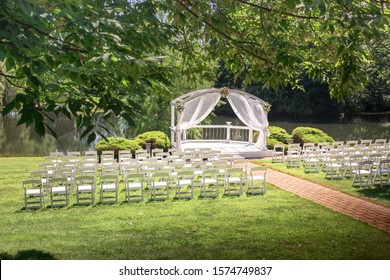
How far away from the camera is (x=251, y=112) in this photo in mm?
19828

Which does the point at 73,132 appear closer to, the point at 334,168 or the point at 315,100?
the point at 334,168

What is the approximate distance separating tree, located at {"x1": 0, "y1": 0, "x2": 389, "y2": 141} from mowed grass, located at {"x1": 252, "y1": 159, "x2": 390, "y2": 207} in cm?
466

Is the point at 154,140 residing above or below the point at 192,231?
above

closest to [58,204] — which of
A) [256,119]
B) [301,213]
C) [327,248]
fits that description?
[301,213]

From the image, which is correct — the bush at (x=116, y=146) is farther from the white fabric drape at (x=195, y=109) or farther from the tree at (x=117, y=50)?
the tree at (x=117, y=50)

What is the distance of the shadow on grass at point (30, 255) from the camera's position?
605cm


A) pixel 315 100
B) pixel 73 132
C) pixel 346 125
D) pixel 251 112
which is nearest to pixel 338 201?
pixel 251 112

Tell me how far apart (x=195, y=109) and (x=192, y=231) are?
12.0 metres

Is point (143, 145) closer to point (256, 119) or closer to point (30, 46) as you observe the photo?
point (256, 119)

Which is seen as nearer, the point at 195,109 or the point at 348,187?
the point at 348,187

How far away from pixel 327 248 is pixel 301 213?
2.18 meters

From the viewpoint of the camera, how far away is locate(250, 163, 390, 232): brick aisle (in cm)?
832

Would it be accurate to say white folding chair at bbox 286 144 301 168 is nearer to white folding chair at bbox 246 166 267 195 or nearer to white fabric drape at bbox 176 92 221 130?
white folding chair at bbox 246 166 267 195
